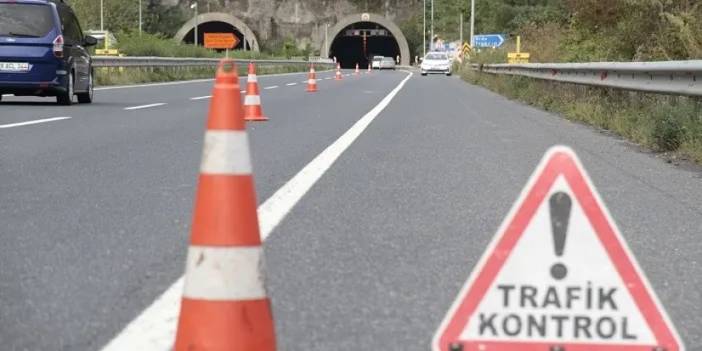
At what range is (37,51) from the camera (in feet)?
56.6

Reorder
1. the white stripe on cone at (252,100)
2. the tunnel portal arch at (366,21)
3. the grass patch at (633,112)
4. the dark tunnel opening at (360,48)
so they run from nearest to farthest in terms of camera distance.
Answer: the grass patch at (633,112)
the white stripe on cone at (252,100)
the tunnel portal arch at (366,21)
the dark tunnel opening at (360,48)

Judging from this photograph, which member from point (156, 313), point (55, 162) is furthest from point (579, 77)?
point (156, 313)

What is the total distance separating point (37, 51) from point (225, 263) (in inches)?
586

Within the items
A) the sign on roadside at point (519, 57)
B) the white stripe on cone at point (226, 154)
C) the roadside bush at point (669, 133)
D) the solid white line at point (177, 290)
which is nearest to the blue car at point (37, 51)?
the solid white line at point (177, 290)

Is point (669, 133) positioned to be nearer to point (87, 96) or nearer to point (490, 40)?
point (87, 96)

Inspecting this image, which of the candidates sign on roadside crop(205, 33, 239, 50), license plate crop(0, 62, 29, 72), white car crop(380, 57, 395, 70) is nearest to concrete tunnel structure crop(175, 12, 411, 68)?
sign on roadside crop(205, 33, 239, 50)

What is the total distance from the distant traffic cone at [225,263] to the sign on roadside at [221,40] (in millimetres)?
104193

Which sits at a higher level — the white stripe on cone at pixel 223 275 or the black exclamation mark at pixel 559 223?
the black exclamation mark at pixel 559 223

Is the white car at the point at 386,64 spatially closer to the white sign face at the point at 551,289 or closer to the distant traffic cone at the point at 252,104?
the distant traffic cone at the point at 252,104

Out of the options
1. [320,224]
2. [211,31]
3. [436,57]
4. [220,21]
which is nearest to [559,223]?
[320,224]

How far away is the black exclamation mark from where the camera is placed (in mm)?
3236

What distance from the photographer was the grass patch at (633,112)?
11.0 metres

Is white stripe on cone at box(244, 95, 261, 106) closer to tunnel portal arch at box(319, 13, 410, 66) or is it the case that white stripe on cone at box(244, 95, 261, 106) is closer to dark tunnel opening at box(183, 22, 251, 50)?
tunnel portal arch at box(319, 13, 410, 66)

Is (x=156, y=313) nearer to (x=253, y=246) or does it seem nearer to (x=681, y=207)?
(x=253, y=246)
